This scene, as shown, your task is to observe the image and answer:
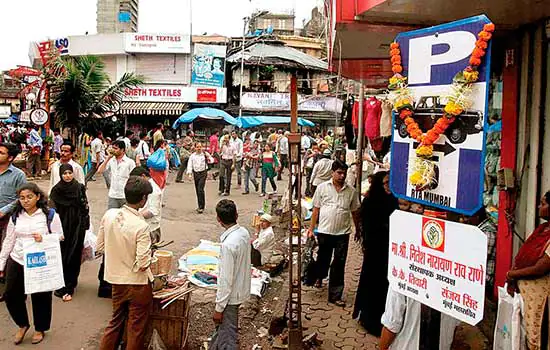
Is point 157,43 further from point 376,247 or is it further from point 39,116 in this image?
point 376,247

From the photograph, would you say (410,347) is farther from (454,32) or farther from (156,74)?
(156,74)

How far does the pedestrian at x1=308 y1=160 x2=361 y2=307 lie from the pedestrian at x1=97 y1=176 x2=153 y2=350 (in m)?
2.51

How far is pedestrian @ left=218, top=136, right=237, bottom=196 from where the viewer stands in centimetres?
1463

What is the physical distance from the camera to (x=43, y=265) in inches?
195

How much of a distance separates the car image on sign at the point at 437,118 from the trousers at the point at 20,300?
13.2 feet

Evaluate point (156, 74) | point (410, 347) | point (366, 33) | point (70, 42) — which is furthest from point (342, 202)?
point (70, 42)

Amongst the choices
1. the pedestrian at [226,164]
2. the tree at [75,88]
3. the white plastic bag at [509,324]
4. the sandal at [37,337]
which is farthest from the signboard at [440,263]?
the tree at [75,88]

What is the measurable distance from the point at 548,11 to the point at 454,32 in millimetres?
2166

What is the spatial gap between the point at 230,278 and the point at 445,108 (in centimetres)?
239

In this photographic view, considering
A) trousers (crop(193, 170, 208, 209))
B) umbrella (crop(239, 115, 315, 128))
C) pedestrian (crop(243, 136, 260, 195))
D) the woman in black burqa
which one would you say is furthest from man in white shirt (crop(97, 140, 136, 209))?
umbrella (crop(239, 115, 315, 128))

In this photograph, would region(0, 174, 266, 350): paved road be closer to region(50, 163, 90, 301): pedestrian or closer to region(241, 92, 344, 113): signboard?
region(50, 163, 90, 301): pedestrian

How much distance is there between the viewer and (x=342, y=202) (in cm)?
612

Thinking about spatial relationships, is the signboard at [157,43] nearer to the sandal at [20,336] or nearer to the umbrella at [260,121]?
the umbrella at [260,121]

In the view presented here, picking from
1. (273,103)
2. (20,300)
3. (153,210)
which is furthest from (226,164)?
(273,103)
